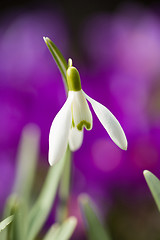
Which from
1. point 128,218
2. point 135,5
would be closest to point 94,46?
point 135,5

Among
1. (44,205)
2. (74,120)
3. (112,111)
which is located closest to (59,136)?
(74,120)

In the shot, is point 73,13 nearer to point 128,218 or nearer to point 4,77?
point 4,77

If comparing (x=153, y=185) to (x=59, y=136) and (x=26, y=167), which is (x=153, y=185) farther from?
(x=26, y=167)

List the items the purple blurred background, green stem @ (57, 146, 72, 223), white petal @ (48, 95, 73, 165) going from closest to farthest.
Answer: white petal @ (48, 95, 73, 165) → green stem @ (57, 146, 72, 223) → the purple blurred background

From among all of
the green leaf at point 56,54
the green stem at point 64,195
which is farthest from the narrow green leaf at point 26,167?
the green leaf at point 56,54

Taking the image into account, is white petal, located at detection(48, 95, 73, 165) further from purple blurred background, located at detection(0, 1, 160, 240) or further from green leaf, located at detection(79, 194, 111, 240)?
purple blurred background, located at detection(0, 1, 160, 240)

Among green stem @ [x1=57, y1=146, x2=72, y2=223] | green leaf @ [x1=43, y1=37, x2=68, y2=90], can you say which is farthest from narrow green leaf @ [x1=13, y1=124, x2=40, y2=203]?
green leaf @ [x1=43, y1=37, x2=68, y2=90]

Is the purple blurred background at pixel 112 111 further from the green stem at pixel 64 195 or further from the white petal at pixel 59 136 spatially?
the white petal at pixel 59 136
